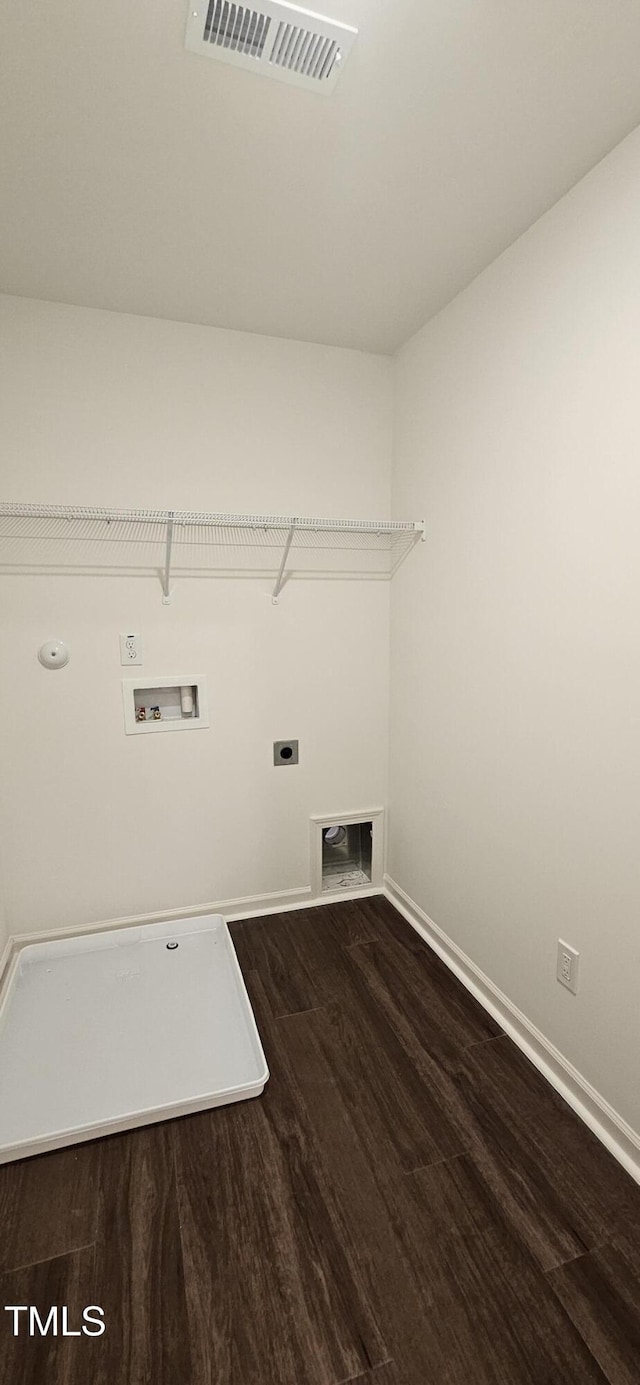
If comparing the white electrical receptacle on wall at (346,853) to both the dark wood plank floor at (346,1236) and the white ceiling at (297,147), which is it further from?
the white ceiling at (297,147)

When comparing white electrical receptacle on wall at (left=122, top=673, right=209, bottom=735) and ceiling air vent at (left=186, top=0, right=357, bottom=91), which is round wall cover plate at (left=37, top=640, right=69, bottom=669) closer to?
white electrical receptacle on wall at (left=122, top=673, right=209, bottom=735)

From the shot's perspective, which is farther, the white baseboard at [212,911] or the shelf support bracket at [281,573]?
the shelf support bracket at [281,573]

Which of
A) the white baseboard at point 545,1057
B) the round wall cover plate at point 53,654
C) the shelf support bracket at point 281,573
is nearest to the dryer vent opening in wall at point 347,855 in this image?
the white baseboard at point 545,1057

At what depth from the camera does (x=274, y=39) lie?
1137mm

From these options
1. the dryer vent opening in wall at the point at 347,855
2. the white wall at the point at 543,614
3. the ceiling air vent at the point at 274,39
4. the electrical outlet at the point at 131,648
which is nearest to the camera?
the ceiling air vent at the point at 274,39

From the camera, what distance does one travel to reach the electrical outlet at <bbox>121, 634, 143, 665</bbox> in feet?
7.48

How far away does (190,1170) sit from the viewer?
146 cm

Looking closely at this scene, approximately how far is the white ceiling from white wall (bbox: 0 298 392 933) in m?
0.29

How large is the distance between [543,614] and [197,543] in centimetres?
136

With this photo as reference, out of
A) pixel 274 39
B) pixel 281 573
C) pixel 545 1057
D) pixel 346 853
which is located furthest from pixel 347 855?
pixel 274 39

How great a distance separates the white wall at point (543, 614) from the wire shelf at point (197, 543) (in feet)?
0.89

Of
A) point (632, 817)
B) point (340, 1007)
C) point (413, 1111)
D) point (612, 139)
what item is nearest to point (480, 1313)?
point (413, 1111)

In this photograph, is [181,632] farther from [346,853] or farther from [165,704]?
[346,853]

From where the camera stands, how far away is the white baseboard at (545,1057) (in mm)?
1479
